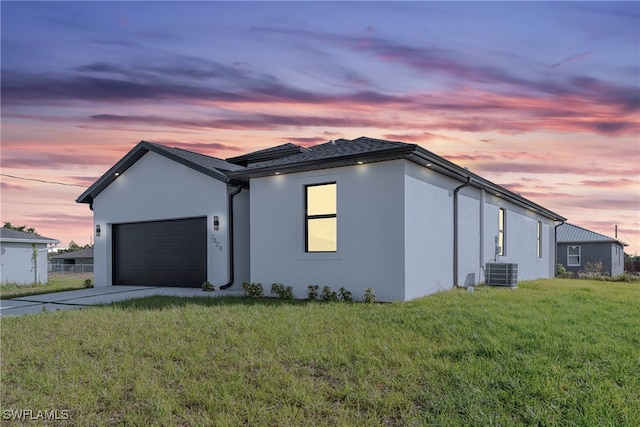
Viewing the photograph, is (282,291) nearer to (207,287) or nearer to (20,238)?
(207,287)

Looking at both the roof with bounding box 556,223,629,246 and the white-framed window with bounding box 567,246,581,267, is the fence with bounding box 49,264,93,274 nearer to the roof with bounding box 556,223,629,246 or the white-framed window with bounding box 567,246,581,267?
the roof with bounding box 556,223,629,246

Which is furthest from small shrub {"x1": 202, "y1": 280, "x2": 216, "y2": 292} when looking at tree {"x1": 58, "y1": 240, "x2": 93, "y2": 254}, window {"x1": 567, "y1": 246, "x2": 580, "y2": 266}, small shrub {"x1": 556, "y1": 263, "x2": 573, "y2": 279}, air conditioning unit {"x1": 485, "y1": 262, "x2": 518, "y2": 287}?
tree {"x1": 58, "y1": 240, "x2": 93, "y2": 254}

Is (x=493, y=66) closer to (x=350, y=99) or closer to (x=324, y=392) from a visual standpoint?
(x=350, y=99)

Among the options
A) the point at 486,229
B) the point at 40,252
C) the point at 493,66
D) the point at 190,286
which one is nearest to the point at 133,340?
the point at 190,286

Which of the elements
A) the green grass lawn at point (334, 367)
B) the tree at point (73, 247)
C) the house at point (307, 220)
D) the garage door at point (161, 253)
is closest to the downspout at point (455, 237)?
the house at point (307, 220)

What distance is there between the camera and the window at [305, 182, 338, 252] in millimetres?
10594

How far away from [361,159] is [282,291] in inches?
153

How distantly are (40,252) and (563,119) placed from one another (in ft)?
80.3

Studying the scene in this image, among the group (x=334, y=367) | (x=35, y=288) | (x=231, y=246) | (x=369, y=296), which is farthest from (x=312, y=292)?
(x=35, y=288)

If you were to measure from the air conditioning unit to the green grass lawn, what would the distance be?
4.69 metres

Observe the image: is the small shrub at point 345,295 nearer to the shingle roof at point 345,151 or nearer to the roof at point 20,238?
the shingle roof at point 345,151

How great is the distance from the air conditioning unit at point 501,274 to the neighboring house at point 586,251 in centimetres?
1866

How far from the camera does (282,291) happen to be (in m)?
10.9

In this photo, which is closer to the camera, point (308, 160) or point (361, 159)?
point (361, 159)
